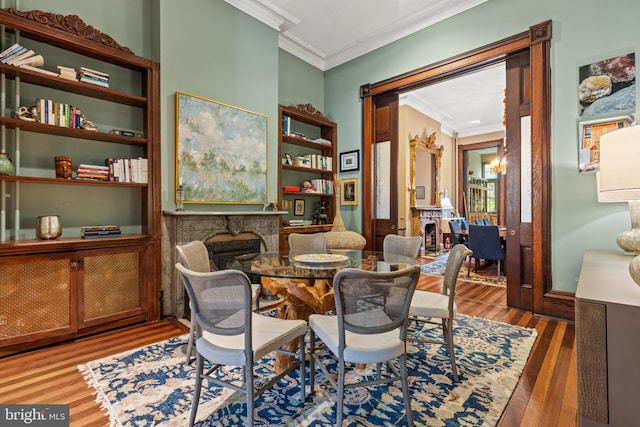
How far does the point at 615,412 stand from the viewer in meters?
1.11

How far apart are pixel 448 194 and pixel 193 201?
740cm

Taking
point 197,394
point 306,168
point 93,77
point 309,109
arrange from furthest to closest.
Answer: point 309,109
point 306,168
point 93,77
point 197,394

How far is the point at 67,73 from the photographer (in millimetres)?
2570

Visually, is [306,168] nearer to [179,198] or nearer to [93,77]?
[179,198]

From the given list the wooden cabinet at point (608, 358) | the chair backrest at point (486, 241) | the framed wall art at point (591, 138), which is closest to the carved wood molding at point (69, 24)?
the wooden cabinet at point (608, 358)

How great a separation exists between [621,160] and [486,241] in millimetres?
3451

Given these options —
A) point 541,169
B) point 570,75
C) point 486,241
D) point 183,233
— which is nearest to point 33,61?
point 183,233

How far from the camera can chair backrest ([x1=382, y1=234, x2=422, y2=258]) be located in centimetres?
280

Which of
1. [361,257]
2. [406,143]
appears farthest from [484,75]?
[361,257]

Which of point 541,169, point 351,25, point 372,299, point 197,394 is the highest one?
point 351,25

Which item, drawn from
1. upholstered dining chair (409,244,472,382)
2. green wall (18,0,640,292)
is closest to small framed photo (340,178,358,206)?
green wall (18,0,640,292)

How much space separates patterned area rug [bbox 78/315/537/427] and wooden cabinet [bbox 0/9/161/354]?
674 millimetres

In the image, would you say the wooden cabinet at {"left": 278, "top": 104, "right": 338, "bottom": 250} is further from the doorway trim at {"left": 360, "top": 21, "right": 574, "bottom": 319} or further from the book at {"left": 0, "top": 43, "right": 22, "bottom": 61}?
the doorway trim at {"left": 360, "top": 21, "right": 574, "bottom": 319}

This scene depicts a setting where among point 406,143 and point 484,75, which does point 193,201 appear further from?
point 484,75
